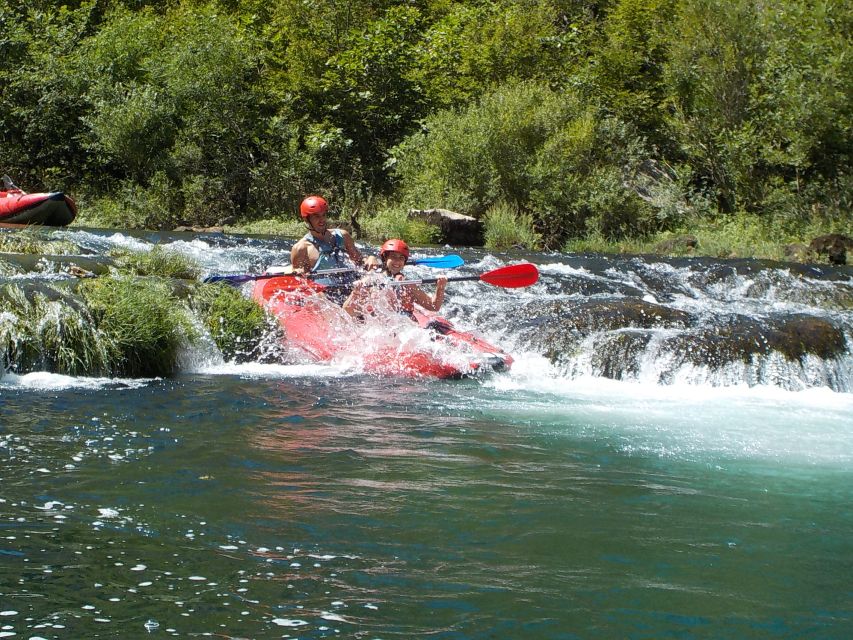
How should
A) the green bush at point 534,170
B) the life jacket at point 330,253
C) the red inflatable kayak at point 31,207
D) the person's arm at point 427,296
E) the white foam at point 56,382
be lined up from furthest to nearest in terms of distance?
1. the green bush at point 534,170
2. the red inflatable kayak at point 31,207
3. the life jacket at point 330,253
4. the person's arm at point 427,296
5. the white foam at point 56,382

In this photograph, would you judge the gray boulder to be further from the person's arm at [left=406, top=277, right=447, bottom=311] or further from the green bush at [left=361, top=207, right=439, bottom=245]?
the person's arm at [left=406, top=277, right=447, bottom=311]

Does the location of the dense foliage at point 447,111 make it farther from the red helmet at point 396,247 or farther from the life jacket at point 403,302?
the life jacket at point 403,302

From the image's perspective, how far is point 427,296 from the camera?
8820 mm

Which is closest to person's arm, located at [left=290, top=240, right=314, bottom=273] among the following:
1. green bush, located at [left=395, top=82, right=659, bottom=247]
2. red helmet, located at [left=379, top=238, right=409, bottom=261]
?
red helmet, located at [left=379, top=238, right=409, bottom=261]

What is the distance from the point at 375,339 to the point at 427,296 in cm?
79

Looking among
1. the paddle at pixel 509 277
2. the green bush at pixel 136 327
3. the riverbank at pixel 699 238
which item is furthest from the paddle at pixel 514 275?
the riverbank at pixel 699 238

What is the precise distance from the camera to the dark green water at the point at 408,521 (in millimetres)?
3057

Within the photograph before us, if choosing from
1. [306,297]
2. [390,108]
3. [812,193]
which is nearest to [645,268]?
[306,297]

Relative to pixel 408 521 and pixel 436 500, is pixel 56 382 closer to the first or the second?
pixel 436 500

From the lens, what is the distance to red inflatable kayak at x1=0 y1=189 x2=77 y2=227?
14039mm

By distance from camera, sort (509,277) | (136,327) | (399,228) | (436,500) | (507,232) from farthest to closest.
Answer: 1. (399,228)
2. (507,232)
3. (509,277)
4. (136,327)
5. (436,500)

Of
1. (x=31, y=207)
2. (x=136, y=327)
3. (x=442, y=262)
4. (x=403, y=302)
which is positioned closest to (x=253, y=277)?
(x=403, y=302)

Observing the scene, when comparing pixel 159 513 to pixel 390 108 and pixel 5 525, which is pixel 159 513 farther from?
pixel 390 108

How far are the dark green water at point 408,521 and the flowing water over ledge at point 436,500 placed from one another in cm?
1
